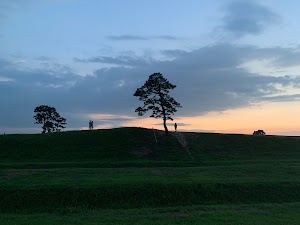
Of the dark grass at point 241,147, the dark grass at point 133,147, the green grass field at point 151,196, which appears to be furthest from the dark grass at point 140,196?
the dark grass at point 241,147

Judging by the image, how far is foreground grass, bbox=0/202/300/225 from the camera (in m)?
16.5

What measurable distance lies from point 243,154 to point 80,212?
3581 cm

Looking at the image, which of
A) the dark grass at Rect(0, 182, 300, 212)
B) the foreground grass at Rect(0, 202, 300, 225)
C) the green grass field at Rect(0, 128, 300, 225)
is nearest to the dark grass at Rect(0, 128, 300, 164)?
the green grass field at Rect(0, 128, 300, 225)

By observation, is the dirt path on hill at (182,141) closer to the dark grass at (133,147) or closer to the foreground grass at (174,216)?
the dark grass at (133,147)

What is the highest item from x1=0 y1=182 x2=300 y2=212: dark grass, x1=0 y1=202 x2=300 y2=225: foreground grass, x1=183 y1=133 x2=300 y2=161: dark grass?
x1=183 y1=133 x2=300 y2=161: dark grass

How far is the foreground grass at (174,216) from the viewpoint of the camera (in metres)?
16.5

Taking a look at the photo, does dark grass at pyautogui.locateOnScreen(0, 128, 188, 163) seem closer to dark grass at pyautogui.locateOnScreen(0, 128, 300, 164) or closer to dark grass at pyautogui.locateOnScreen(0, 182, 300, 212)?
dark grass at pyautogui.locateOnScreen(0, 128, 300, 164)

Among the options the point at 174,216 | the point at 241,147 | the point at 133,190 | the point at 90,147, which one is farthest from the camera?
the point at 241,147

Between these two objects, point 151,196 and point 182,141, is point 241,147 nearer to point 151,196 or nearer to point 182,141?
point 182,141

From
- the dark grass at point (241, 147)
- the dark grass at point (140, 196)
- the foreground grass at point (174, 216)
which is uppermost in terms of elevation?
the dark grass at point (241, 147)

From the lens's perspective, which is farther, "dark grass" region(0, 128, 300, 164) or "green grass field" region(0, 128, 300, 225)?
"dark grass" region(0, 128, 300, 164)

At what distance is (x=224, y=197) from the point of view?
23.3 m

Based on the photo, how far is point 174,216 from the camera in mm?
17891

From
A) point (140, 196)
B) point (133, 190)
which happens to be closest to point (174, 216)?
point (140, 196)
